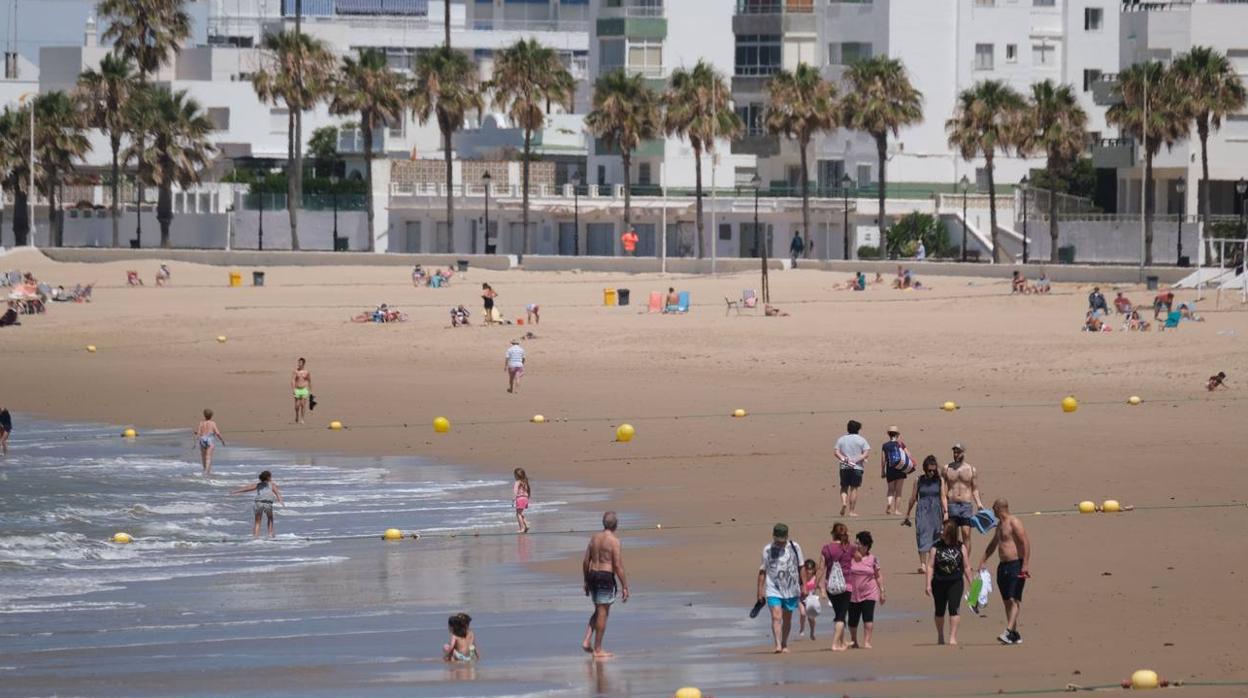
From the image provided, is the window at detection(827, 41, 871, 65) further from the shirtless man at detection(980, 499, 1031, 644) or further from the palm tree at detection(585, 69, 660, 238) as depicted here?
the shirtless man at detection(980, 499, 1031, 644)

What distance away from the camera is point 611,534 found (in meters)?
15.9

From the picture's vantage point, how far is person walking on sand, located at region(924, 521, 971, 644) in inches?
607

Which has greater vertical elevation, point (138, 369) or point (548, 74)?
point (548, 74)

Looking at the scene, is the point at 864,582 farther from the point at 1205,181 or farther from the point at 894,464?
the point at 1205,181

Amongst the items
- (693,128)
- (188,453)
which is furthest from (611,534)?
(693,128)

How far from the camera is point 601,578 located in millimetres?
15781

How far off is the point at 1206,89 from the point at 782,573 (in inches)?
1983

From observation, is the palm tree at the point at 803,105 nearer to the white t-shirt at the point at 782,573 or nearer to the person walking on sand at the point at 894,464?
the person walking on sand at the point at 894,464

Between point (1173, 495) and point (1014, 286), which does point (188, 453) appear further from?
point (1014, 286)

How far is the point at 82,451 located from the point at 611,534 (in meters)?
16.6

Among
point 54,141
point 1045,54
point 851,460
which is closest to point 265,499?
point 851,460

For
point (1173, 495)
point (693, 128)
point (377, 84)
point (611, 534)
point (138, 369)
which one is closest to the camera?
point (611, 534)

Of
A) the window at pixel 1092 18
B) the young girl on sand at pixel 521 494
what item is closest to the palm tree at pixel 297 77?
the window at pixel 1092 18

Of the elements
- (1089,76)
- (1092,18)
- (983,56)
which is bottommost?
(1089,76)
